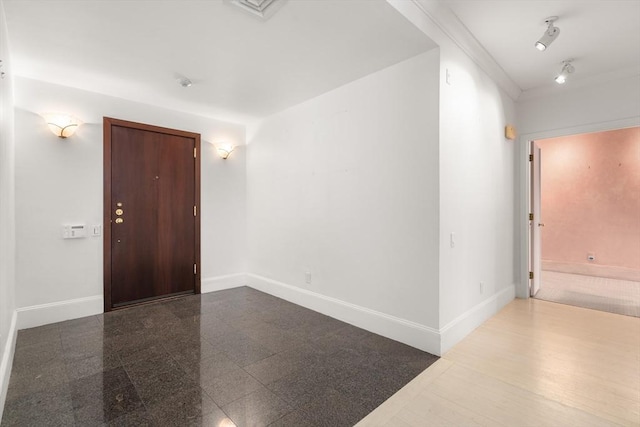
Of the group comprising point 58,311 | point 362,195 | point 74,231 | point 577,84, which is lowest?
point 58,311

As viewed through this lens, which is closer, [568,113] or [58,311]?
[58,311]

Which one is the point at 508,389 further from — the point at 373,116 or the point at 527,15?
the point at 527,15

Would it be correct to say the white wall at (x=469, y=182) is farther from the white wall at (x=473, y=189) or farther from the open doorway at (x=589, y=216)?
the open doorway at (x=589, y=216)

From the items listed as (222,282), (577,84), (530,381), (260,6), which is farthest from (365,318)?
(577,84)

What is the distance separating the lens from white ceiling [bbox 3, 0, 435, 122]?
2.11 m

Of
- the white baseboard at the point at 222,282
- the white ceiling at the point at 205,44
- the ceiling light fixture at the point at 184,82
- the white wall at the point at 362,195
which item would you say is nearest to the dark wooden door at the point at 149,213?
the white baseboard at the point at 222,282

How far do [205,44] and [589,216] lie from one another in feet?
22.0

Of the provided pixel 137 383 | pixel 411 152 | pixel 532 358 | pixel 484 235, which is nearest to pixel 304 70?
pixel 411 152

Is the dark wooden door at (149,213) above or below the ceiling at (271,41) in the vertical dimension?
below

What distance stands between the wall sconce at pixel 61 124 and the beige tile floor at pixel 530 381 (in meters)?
4.01

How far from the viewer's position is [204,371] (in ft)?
7.44

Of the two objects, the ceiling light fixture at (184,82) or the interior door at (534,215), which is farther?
the interior door at (534,215)

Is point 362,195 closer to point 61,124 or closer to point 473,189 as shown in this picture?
point 473,189

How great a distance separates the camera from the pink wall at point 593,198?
500 cm
